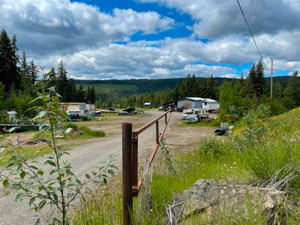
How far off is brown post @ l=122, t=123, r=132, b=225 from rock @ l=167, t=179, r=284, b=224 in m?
0.41

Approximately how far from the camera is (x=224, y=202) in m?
1.66

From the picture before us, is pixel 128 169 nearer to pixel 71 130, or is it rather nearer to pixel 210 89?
pixel 71 130

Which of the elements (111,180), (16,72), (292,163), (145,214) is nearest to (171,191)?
(145,214)

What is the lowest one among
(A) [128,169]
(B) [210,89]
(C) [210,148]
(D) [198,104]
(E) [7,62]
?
(D) [198,104]

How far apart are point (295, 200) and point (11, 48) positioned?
6075 cm

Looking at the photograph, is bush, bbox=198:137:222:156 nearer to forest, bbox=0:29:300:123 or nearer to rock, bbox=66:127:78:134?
forest, bbox=0:29:300:123

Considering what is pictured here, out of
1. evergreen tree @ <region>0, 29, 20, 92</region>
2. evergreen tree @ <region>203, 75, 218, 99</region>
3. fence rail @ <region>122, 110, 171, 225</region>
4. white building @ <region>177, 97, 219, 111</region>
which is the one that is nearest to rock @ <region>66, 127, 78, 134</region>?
fence rail @ <region>122, 110, 171, 225</region>

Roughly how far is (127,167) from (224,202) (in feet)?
2.92

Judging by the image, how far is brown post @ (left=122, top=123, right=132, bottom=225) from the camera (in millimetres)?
1727

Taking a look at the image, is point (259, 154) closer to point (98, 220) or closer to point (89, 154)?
point (98, 220)

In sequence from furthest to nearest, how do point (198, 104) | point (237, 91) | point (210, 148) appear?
point (198, 104)
point (237, 91)
point (210, 148)

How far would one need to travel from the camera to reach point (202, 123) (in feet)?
95.0

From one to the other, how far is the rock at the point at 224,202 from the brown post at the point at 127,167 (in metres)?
0.41

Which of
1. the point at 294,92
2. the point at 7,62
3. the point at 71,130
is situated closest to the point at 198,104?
the point at 294,92
